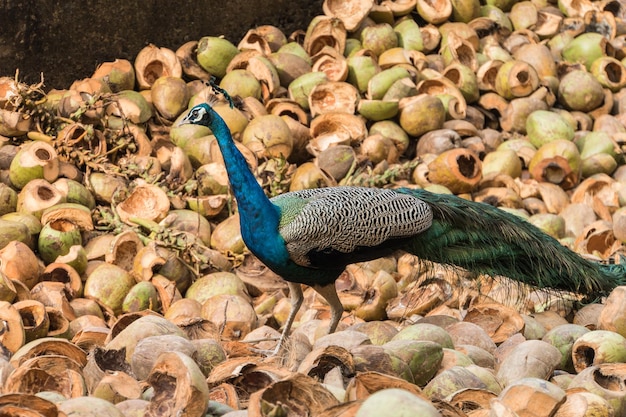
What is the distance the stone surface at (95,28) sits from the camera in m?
7.16

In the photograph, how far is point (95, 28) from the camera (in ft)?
24.7

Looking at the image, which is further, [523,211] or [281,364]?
[523,211]

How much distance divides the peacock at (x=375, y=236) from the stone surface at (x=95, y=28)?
2704 mm

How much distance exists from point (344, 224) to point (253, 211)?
1.39 feet

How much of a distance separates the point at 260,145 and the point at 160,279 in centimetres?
140

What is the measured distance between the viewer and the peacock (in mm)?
4797

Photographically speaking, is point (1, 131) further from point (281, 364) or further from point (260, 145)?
point (281, 364)

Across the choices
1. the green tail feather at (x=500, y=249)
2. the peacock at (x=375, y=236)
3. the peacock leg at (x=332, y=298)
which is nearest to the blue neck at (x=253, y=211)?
the peacock at (x=375, y=236)

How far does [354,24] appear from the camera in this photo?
27.6ft

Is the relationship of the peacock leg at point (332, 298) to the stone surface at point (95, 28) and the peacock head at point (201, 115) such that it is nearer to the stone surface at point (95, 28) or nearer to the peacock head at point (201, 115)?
the peacock head at point (201, 115)

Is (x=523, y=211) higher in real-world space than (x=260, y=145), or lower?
lower

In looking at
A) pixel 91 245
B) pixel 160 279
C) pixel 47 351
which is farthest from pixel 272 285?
pixel 47 351

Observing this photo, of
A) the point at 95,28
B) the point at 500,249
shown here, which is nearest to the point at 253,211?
the point at 500,249

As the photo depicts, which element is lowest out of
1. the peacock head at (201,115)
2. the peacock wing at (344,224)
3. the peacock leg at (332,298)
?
the peacock leg at (332,298)
